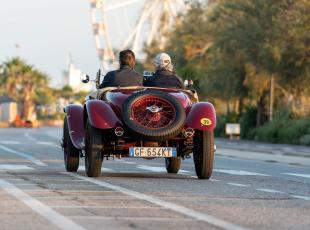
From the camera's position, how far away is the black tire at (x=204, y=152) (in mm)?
16234

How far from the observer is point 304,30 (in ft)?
172

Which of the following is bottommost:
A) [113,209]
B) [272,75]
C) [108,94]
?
[113,209]

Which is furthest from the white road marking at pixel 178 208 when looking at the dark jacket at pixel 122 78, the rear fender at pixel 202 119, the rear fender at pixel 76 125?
the dark jacket at pixel 122 78

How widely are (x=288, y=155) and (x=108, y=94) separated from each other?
19.4 metres

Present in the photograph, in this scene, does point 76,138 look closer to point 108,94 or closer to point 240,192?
point 108,94

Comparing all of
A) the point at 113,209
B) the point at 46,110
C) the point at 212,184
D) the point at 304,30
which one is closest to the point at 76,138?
the point at 212,184

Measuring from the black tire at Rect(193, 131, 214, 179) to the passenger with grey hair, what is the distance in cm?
123

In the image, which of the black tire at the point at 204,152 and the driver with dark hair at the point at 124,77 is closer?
the black tire at the point at 204,152

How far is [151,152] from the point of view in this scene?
16156mm

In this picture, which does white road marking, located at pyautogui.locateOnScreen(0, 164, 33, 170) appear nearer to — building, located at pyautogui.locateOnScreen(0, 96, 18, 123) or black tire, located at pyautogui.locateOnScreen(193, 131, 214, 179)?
black tire, located at pyautogui.locateOnScreen(193, 131, 214, 179)

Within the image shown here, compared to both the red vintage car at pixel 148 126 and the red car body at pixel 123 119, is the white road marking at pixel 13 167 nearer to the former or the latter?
the red car body at pixel 123 119

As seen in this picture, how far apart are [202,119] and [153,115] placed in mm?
714

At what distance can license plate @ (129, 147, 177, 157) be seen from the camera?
634 inches

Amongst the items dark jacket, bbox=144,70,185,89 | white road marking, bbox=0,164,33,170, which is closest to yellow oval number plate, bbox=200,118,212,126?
dark jacket, bbox=144,70,185,89
